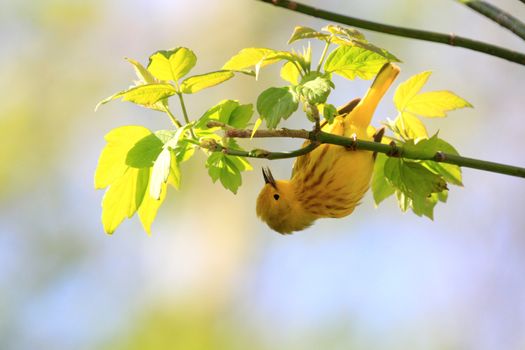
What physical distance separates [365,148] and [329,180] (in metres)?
0.80

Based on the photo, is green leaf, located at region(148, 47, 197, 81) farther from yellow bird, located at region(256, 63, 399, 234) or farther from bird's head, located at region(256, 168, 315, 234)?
bird's head, located at region(256, 168, 315, 234)

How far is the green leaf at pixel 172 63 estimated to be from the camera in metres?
0.98

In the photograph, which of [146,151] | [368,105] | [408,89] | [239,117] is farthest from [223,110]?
[368,105]

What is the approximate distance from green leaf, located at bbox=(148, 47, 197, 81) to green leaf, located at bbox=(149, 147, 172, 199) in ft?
0.40

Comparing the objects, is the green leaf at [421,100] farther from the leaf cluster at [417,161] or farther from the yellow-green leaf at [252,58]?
the yellow-green leaf at [252,58]

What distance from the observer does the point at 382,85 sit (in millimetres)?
1634

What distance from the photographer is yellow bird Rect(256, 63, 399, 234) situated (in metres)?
1.64

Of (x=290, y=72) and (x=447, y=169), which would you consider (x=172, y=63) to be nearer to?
(x=290, y=72)

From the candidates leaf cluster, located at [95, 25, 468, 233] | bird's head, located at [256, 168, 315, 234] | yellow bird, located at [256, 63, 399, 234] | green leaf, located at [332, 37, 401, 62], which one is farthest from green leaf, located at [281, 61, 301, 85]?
bird's head, located at [256, 168, 315, 234]

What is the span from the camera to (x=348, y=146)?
96 centimetres

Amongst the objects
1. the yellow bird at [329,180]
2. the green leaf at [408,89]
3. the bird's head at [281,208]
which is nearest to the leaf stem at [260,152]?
the green leaf at [408,89]

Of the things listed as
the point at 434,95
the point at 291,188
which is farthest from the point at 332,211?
the point at 434,95

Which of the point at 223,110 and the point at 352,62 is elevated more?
the point at 352,62

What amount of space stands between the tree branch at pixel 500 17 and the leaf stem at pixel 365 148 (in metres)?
0.19
